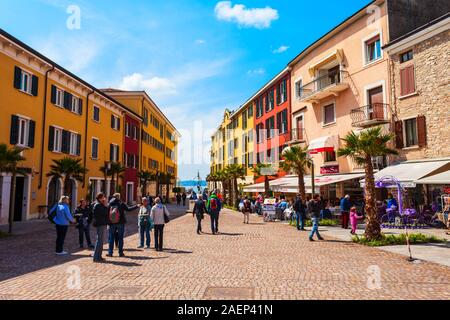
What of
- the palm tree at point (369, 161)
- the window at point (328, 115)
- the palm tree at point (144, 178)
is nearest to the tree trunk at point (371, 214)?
the palm tree at point (369, 161)

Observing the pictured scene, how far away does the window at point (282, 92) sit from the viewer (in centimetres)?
3544

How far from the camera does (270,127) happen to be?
130 ft

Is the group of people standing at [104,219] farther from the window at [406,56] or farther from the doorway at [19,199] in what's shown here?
the window at [406,56]

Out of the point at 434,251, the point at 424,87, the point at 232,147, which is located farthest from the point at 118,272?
the point at 232,147

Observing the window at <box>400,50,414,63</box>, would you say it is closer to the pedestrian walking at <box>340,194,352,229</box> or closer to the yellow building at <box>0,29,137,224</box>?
the pedestrian walking at <box>340,194,352,229</box>

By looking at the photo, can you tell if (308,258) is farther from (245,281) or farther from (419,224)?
(419,224)

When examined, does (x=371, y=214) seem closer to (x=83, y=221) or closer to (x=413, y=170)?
(x=413, y=170)

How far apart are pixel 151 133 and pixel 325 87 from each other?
30.8 meters

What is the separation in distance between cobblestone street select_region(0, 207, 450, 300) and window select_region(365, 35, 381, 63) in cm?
1520

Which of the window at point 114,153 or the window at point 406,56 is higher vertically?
the window at point 406,56

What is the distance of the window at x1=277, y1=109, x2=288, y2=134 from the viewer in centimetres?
3547

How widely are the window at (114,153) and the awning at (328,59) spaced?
2026 centimetres

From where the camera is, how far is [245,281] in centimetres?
739

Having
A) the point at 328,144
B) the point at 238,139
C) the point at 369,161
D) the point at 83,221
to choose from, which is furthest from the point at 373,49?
the point at 238,139
